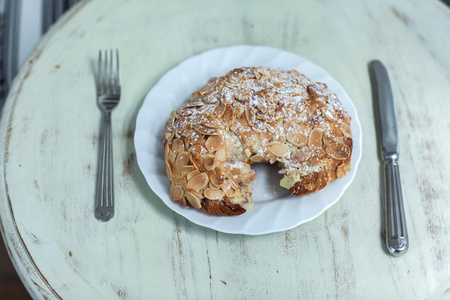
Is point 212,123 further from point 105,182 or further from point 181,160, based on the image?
point 105,182

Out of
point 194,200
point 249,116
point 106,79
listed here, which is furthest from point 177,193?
point 106,79

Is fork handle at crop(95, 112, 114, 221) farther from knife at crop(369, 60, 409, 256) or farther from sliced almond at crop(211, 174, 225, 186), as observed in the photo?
knife at crop(369, 60, 409, 256)

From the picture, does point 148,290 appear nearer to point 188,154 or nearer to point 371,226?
point 188,154

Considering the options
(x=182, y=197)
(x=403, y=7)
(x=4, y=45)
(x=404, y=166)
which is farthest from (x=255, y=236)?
(x=4, y=45)

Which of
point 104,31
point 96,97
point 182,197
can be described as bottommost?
point 182,197

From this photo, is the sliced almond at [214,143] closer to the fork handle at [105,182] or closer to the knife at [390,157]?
the fork handle at [105,182]

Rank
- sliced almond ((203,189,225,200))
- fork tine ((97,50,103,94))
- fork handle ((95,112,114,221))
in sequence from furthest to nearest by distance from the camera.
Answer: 1. fork tine ((97,50,103,94))
2. fork handle ((95,112,114,221))
3. sliced almond ((203,189,225,200))

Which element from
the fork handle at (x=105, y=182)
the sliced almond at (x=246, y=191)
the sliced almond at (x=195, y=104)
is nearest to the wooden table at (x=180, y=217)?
the fork handle at (x=105, y=182)

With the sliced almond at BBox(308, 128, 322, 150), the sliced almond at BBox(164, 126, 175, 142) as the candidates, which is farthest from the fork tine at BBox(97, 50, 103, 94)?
the sliced almond at BBox(308, 128, 322, 150)
